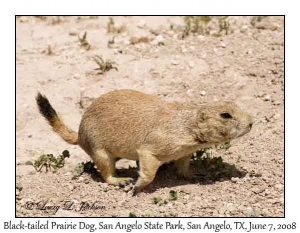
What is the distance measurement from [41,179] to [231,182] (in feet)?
7.58

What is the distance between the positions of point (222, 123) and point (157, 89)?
290 cm

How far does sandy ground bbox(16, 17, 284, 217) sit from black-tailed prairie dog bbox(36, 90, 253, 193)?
326 millimetres

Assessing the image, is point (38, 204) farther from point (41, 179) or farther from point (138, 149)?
point (138, 149)

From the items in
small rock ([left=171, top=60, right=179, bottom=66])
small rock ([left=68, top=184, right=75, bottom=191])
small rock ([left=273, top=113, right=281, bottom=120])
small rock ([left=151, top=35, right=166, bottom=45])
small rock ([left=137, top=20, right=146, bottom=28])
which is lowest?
small rock ([left=68, top=184, right=75, bottom=191])

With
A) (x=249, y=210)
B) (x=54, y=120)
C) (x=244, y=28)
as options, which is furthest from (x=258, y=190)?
(x=244, y=28)

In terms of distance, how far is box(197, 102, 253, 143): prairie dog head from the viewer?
23.2ft

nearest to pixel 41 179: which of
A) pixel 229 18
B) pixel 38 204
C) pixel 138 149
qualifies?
pixel 38 204

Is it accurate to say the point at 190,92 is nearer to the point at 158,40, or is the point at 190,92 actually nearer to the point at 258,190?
the point at 158,40

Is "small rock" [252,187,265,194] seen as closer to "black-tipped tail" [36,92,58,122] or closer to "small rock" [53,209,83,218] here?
"small rock" [53,209,83,218]

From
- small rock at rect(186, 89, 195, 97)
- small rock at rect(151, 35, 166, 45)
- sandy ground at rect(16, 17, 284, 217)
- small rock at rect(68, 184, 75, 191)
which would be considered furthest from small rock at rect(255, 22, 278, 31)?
small rock at rect(68, 184, 75, 191)

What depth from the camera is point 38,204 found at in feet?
23.9

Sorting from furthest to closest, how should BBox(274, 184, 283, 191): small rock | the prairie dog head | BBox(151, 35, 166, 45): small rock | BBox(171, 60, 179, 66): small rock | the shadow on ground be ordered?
BBox(151, 35, 166, 45): small rock, BBox(171, 60, 179, 66): small rock, the shadow on ground, BBox(274, 184, 283, 191): small rock, the prairie dog head

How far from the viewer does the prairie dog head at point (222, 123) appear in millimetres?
7086

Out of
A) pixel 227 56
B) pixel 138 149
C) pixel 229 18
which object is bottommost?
pixel 138 149
